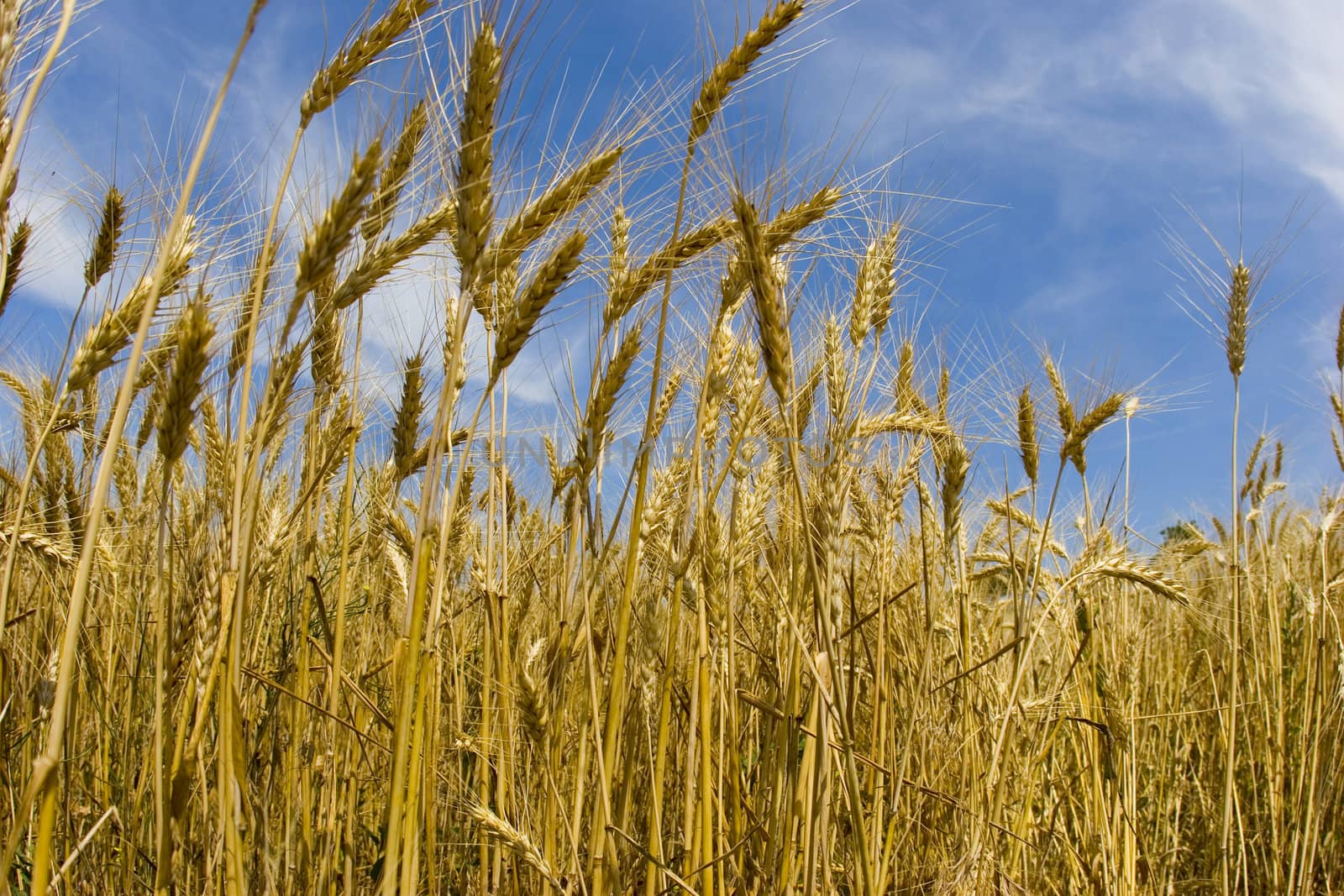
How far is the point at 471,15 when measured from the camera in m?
1.27

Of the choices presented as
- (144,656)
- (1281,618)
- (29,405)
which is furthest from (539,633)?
(1281,618)

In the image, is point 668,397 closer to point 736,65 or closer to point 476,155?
point 736,65

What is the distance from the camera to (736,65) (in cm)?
170

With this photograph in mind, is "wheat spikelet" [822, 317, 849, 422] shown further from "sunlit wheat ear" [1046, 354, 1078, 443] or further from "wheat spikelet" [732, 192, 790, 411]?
"sunlit wheat ear" [1046, 354, 1078, 443]

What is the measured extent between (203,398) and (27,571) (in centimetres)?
255

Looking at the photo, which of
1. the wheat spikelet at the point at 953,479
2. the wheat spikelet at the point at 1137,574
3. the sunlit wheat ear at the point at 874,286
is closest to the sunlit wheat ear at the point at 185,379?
the sunlit wheat ear at the point at 874,286

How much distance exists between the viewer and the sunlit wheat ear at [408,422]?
178 centimetres

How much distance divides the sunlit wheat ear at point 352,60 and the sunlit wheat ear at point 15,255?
69 centimetres

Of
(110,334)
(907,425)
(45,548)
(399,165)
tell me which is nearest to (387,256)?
(399,165)

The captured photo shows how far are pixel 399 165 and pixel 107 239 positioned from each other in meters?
0.78

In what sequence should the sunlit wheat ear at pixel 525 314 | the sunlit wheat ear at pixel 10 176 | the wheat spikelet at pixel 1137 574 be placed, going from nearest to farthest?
the sunlit wheat ear at pixel 10 176 < the sunlit wheat ear at pixel 525 314 < the wheat spikelet at pixel 1137 574

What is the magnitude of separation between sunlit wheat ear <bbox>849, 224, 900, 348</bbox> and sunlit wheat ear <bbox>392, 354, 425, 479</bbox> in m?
0.92

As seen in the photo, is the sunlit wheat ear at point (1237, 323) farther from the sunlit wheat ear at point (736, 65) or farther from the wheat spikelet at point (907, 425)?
the sunlit wheat ear at point (736, 65)

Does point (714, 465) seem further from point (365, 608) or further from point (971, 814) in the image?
point (365, 608)
